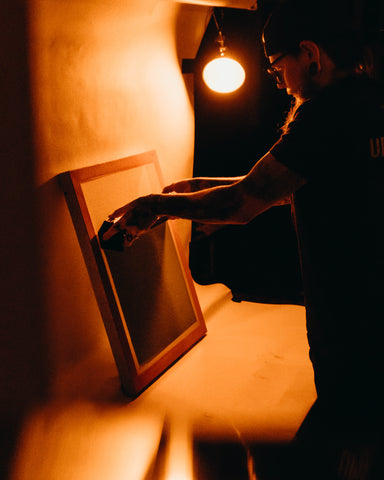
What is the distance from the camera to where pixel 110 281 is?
2.21 m

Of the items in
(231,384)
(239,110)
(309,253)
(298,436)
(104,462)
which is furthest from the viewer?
(239,110)

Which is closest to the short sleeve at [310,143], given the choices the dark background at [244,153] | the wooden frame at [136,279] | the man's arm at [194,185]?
the man's arm at [194,185]

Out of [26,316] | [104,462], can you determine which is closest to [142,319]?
[26,316]

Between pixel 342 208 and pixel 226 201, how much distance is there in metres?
0.37

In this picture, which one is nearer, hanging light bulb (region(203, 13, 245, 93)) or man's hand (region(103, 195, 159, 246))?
man's hand (region(103, 195, 159, 246))

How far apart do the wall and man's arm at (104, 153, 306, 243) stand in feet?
1.65

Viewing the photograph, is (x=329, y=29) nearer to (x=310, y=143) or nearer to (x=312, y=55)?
(x=312, y=55)

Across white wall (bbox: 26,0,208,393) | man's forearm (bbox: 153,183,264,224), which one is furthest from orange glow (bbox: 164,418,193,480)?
Result: man's forearm (bbox: 153,183,264,224)

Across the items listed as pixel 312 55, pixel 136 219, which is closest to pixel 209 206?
pixel 136 219

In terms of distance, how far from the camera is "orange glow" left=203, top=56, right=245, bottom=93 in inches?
115

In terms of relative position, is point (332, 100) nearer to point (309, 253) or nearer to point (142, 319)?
point (309, 253)

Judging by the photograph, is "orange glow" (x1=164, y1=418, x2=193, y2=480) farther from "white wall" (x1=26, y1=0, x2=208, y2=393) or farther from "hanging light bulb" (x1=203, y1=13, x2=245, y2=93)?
"hanging light bulb" (x1=203, y1=13, x2=245, y2=93)

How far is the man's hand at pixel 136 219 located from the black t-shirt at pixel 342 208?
0.56 meters

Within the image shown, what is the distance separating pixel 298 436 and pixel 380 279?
0.70 meters
